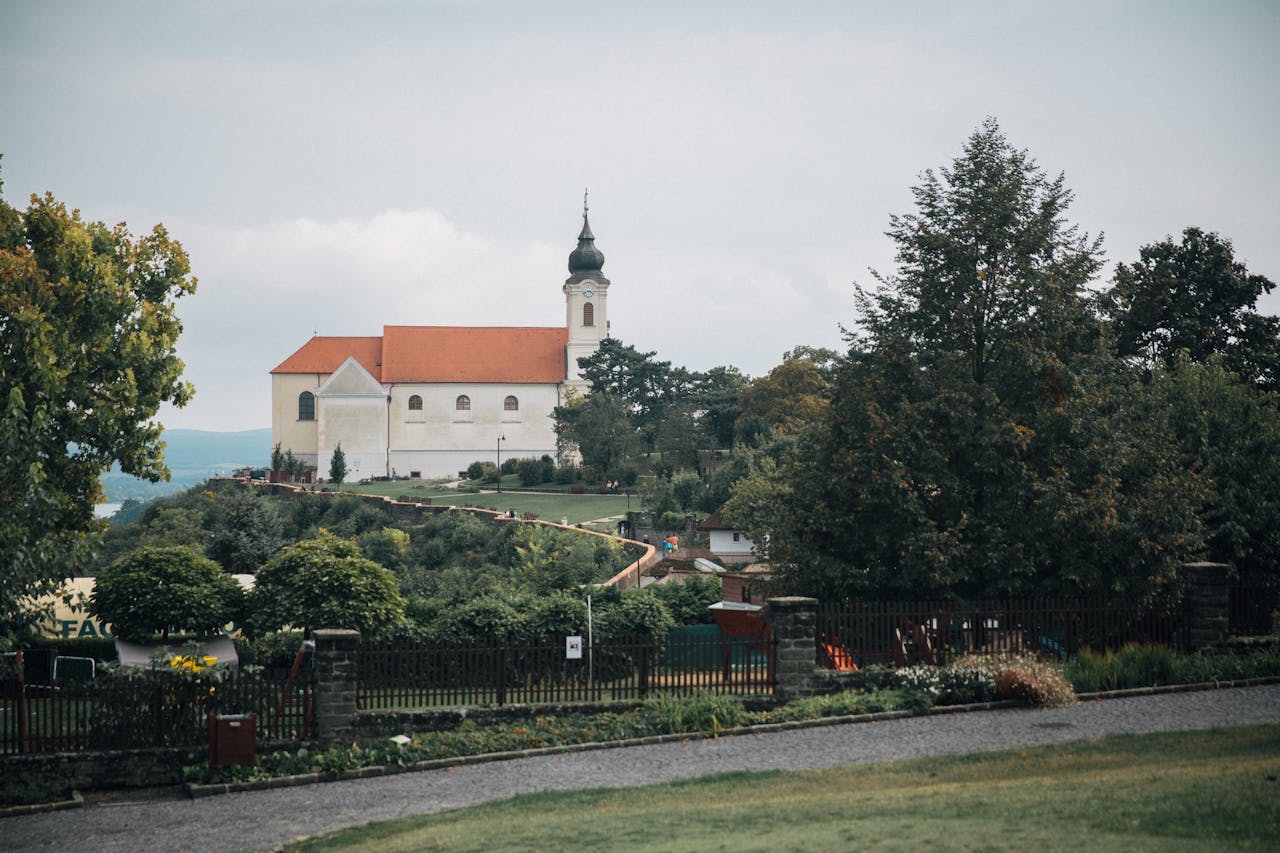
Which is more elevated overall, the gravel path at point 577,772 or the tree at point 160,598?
the tree at point 160,598

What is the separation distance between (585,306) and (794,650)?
82835 mm

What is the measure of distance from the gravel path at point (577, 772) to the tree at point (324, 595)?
29.6ft

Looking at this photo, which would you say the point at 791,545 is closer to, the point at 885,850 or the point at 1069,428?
the point at 1069,428

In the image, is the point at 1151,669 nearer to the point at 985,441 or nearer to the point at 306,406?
the point at 985,441

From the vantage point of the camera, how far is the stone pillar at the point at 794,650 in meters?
18.2

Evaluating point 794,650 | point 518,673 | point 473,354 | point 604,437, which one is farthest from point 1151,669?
point 473,354

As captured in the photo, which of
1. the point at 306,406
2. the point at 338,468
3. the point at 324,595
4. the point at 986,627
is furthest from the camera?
the point at 306,406

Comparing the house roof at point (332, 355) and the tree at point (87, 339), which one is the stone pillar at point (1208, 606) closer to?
Result: the tree at point (87, 339)

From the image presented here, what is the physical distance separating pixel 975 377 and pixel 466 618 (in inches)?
420

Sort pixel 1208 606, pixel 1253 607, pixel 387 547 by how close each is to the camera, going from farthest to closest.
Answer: pixel 387 547 < pixel 1253 607 < pixel 1208 606

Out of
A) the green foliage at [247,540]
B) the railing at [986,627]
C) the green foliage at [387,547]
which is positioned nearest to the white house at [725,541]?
the green foliage at [387,547]

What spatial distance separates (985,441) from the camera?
2178 cm

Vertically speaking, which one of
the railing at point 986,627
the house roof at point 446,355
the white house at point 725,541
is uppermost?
the house roof at point 446,355

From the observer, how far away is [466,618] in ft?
81.5
